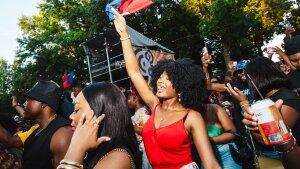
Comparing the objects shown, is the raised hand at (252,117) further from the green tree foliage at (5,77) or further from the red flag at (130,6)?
the green tree foliage at (5,77)

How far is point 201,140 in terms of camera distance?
7.89ft

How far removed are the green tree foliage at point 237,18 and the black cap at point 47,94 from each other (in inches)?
769

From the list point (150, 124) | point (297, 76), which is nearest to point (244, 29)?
point (297, 76)

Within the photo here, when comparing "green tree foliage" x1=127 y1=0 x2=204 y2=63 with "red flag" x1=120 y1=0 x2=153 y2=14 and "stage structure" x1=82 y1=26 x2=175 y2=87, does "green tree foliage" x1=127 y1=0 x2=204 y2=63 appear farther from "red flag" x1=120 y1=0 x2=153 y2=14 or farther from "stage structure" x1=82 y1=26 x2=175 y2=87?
"red flag" x1=120 y1=0 x2=153 y2=14

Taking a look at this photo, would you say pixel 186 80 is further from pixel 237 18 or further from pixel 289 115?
pixel 237 18

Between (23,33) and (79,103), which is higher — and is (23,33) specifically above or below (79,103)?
above

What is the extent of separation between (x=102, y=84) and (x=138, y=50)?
10.9 m

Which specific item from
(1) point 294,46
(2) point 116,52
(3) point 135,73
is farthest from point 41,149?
(2) point 116,52

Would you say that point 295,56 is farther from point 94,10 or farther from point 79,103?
point 94,10

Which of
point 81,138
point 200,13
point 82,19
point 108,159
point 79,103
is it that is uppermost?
point 82,19

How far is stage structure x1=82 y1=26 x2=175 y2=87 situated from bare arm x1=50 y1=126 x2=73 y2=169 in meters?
8.29

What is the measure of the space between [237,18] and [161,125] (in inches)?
815

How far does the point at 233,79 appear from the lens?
6.28m

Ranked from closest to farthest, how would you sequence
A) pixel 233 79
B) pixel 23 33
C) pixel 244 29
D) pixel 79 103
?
pixel 79 103
pixel 233 79
pixel 244 29
pixel 23 33
